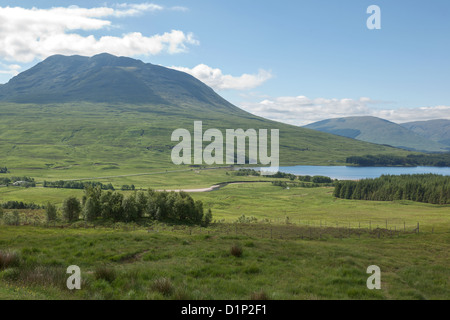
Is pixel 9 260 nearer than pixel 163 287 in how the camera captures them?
No

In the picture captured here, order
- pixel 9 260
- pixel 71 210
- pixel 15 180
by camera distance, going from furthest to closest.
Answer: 1. pixel 15 180
2. pixel 71 210
3. pixel 9 260

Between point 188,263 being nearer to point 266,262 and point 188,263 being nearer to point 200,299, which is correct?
point 266,262

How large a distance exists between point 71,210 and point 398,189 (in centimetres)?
14068

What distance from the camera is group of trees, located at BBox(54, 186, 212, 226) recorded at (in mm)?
58656

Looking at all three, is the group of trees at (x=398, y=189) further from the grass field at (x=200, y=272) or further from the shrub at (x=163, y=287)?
the shrub at (x=163, y=287)

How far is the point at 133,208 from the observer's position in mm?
59469

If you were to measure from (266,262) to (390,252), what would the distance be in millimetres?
15168

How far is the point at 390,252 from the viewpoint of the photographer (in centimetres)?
2759

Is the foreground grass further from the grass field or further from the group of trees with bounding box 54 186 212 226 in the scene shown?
the group of trees with bounding box 54 186 212 226

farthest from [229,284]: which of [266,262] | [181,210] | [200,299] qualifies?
[181,210]

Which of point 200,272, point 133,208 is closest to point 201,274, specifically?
point 200,272

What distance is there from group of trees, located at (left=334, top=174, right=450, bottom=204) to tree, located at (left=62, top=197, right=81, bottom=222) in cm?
12678

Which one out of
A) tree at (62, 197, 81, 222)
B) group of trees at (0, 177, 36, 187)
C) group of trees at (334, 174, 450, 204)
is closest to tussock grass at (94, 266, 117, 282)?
tree at (62, 197, 81, 222)

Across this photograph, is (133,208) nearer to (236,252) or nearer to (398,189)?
(236,252)
